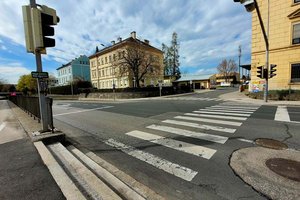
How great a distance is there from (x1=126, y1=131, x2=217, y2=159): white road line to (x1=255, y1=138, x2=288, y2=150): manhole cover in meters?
1.60

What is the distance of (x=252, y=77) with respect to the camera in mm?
21375

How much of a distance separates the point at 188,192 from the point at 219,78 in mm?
87994

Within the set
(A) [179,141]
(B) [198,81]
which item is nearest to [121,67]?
(A) [179,141]

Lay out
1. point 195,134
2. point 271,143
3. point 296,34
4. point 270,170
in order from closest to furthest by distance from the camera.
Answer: point 270,170, point 271,143, point 195,134, point 296,34

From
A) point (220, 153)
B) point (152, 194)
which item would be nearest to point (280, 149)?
point (220, 153)

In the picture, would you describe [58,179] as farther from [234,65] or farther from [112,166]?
[234,65]

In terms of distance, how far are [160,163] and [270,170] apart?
2.28 m

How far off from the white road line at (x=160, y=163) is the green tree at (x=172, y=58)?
52956 millimetres

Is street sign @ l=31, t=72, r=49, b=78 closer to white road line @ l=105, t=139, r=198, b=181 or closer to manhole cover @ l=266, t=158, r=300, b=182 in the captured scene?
white road line @ l=105, t=139, r=198, b=181

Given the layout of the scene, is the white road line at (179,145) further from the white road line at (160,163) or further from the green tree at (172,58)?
the green tree at (172,58)

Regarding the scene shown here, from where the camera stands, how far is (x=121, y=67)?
3212cm

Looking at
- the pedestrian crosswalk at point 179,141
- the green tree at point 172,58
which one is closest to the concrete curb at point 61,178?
the pedestrian crosswalk at point 179,141

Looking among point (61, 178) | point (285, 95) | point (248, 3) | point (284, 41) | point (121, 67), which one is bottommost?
point (61, 178)

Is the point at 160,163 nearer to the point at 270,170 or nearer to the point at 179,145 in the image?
the point at 179,145
